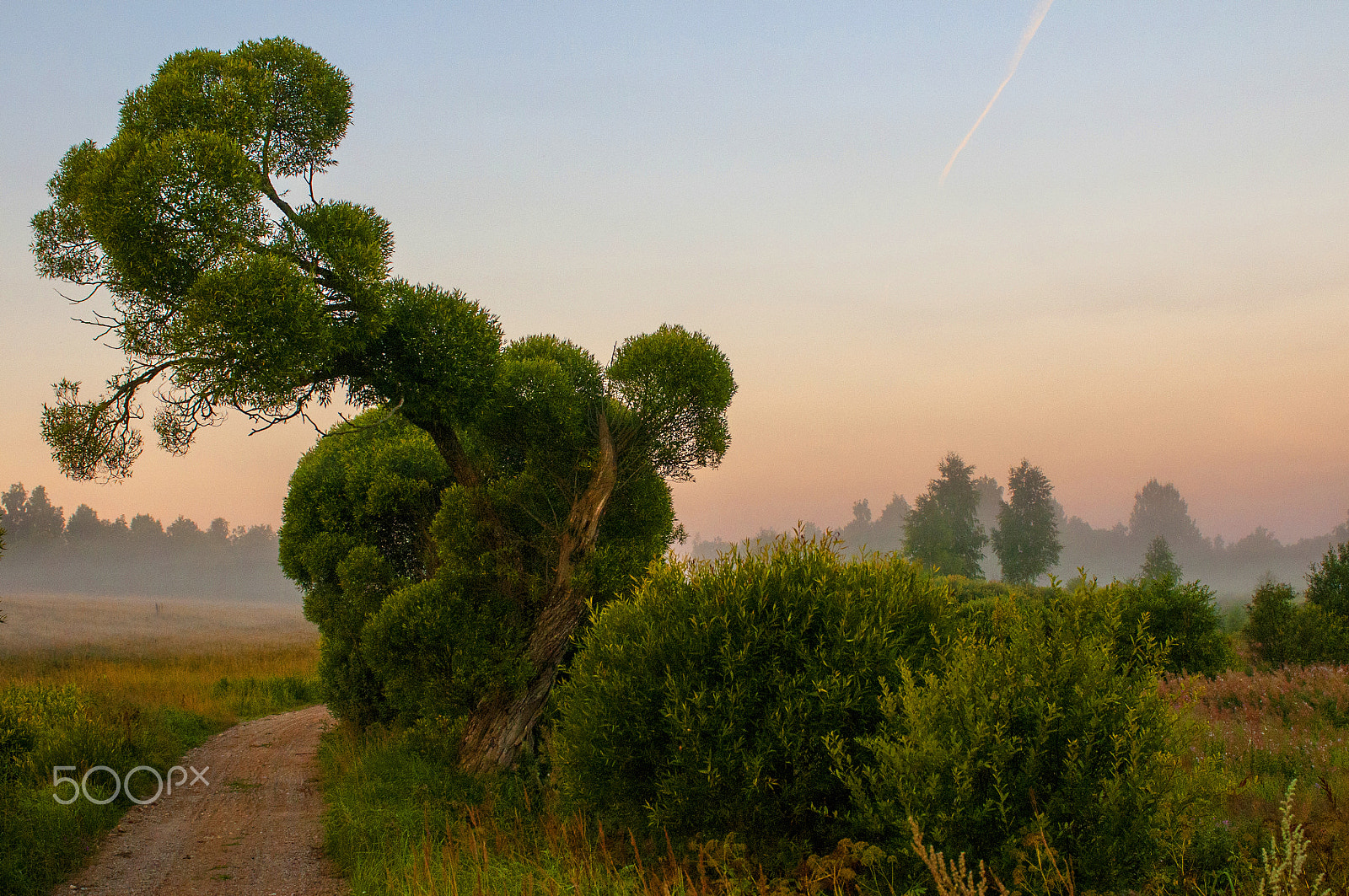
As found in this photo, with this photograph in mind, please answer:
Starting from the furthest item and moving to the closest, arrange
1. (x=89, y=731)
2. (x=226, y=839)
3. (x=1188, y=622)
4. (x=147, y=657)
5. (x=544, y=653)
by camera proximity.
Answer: (x=147, y=657) < (x=1188, y=622) < (x=544, y=653) < (x=89, y=731) < (x=226, y=839)

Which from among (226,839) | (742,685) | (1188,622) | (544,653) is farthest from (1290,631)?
(226,839)

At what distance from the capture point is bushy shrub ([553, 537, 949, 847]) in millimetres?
6938

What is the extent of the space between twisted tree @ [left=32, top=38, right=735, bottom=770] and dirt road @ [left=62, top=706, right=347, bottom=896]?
10.3ft

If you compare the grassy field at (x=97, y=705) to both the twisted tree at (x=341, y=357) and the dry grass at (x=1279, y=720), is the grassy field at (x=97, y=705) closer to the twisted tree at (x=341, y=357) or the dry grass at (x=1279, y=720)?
the twisted tree at (x=341, y=357)

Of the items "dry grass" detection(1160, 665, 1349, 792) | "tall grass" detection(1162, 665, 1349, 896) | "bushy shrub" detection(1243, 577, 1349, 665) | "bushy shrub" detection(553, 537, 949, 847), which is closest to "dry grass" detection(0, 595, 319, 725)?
"bushy shrub" detection(553, 537, 949, 847)

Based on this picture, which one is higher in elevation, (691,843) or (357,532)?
(357,532)

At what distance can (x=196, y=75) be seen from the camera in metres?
13.3

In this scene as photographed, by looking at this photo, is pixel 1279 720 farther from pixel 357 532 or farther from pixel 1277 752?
pixel 357 532

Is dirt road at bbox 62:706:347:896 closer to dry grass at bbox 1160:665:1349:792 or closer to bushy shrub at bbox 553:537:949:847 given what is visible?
bushy shrub at bbox 553:537:949:847

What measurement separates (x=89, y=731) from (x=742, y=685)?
12.5 metres

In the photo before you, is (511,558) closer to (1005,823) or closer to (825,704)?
(825,704)

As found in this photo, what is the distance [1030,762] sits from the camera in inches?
230

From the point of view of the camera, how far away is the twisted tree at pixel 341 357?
11578mm

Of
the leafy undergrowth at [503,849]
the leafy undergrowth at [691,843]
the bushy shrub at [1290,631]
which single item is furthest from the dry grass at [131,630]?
the bushy shrub at [1290,631]
